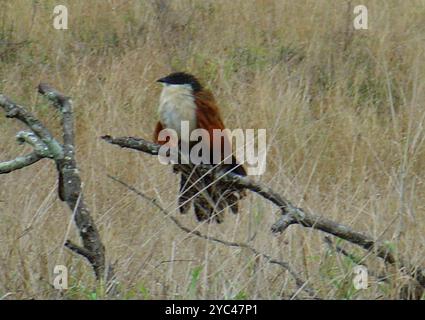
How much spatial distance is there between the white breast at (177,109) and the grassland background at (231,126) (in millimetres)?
274

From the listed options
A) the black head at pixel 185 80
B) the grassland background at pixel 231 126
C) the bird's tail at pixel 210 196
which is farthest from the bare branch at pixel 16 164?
the black head at pixel 185 80

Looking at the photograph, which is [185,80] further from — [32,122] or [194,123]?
[32,122]

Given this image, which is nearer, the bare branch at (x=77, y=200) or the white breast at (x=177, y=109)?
the bare branch at (x=77, y=200)

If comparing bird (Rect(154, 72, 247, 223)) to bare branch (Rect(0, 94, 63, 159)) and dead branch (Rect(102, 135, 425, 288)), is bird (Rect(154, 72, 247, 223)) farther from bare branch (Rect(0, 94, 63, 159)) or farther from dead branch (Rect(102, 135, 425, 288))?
bare branch (Rect(0, 94, 63, 159))

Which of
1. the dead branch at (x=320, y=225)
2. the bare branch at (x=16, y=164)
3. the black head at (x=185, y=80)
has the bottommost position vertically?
the dead branch at (x=320, y=225)

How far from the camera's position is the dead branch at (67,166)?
3004 mm

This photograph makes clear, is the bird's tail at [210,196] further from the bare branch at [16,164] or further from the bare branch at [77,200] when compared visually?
the bare branch at [16,164]

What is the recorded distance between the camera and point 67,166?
303 cm

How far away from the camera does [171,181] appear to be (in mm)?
4281

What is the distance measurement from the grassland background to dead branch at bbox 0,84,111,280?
0.11 meters
